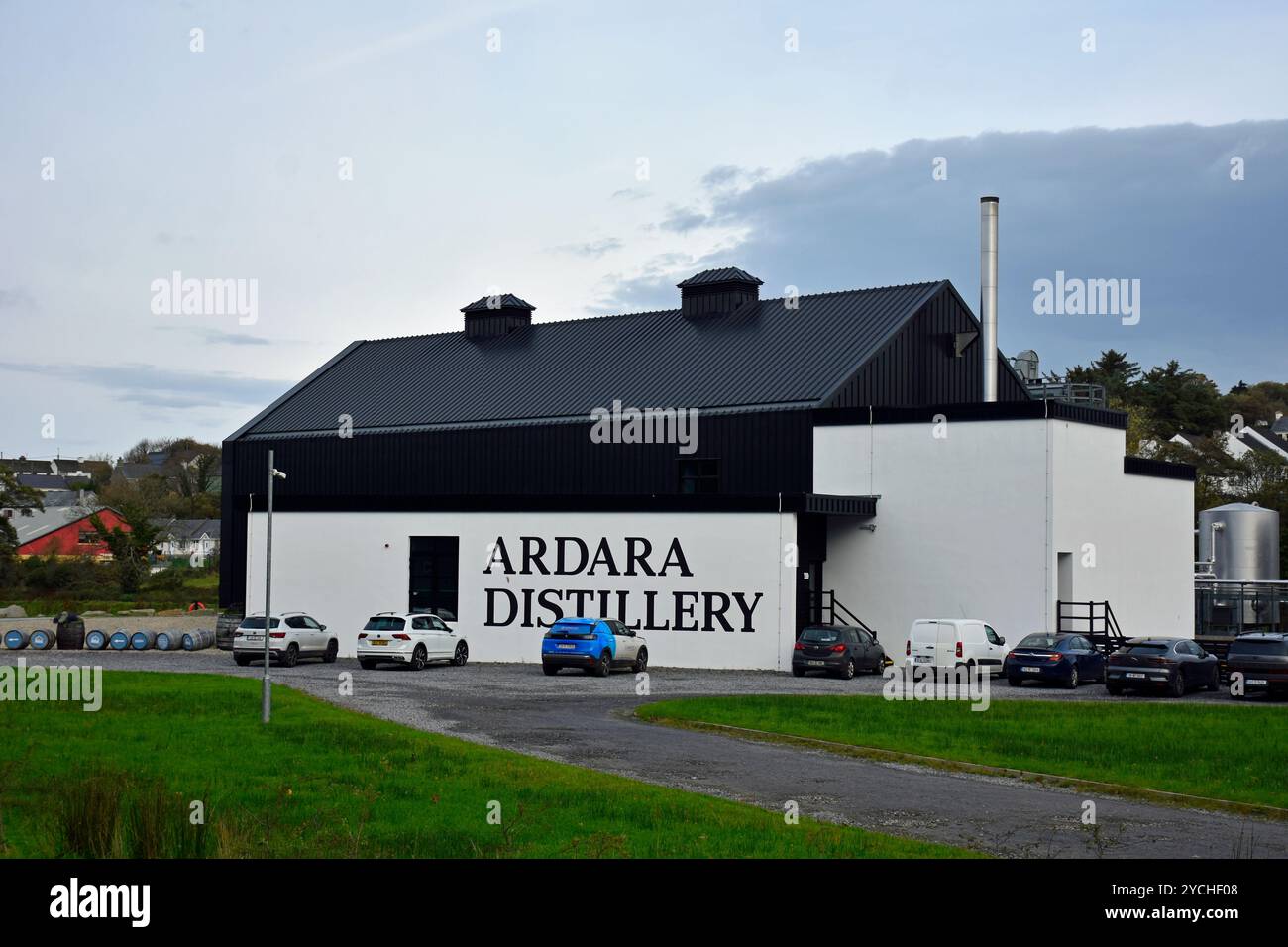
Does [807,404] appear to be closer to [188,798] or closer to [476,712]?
[476,712]

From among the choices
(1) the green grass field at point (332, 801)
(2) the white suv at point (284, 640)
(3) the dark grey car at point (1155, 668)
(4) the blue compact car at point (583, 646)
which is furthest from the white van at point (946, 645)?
(2) the white suv at point (284, 640)

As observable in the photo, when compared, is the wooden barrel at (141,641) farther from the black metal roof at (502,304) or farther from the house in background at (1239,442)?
the house in background at (1239,442)

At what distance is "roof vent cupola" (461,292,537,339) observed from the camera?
58188 millimetres

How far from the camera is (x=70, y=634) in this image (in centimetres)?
4372

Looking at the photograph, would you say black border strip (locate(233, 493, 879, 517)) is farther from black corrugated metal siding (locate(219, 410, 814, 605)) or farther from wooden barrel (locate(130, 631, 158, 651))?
wooden barrel (locate(130, 631, 158, 651))

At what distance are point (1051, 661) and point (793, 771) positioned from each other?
646 inches

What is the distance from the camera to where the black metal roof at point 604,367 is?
150 feet

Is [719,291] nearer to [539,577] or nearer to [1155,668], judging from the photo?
[539,577]

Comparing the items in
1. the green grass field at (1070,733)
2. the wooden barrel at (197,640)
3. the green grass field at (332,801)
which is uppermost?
the green grass field at (332,801)

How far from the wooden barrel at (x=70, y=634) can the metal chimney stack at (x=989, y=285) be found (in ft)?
101

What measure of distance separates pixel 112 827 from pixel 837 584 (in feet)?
109

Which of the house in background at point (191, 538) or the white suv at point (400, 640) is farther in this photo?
the house in background at point (191, 538)

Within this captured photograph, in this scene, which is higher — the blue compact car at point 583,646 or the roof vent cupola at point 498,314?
the roof vent cupola at point 498,314

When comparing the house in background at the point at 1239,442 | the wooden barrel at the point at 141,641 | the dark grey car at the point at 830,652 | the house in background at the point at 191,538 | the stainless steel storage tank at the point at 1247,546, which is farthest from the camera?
the house in background at the point at 191,538
